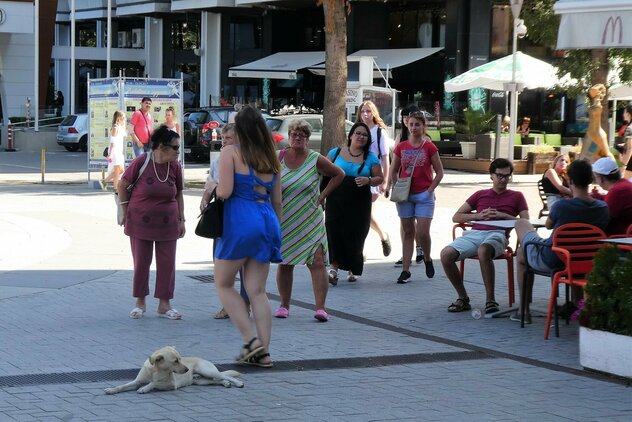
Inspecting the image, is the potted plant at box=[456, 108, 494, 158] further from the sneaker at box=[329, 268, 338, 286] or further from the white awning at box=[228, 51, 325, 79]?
the sneaker at box=[329, 268, 338, 286]

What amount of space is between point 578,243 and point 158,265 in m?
3.60

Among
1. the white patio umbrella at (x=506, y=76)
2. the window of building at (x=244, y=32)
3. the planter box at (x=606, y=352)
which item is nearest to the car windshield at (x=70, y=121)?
the window of building at (x=244, y=32)

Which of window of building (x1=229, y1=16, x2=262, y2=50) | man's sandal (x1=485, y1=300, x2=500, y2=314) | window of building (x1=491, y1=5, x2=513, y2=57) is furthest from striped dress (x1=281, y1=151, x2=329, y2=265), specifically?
window of building (x1=229, y1=16, x2=262, y2=50)

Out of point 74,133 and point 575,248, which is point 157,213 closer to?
point 575,248

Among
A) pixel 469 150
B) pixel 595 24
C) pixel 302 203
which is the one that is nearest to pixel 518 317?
pixel 302 203

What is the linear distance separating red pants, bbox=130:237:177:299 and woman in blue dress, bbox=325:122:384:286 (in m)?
2.05

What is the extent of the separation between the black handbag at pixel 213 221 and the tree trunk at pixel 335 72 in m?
15.3

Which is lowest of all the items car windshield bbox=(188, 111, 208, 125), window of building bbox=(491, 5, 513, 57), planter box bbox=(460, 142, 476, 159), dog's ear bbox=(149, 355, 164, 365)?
dog's ear bbox=(149, 355, 164, 365)

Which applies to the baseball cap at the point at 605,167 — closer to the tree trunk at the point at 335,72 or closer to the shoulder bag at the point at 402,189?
the shoulder bag at the point at 402,189

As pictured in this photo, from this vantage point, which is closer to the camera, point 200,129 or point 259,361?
point 259,361

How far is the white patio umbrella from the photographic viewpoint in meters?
25.8

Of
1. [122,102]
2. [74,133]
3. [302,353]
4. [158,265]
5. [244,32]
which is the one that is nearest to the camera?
[302,353]

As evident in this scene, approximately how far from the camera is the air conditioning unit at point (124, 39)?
2467 inches

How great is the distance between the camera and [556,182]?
12.8m
